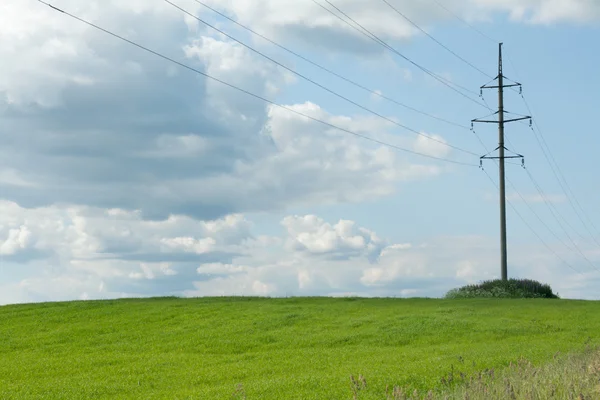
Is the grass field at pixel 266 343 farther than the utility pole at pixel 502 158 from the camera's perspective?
No

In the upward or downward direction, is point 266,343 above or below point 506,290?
below

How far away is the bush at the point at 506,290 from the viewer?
154 feet

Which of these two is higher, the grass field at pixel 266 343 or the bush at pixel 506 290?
the bush at pixel 506 290

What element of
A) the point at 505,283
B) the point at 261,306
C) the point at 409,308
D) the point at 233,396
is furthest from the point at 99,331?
the point at 505,283

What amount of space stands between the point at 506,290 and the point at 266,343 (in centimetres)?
2452

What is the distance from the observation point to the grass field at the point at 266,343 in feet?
63.5

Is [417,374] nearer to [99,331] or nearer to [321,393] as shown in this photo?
[321,393]

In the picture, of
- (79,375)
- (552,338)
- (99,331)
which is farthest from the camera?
(99,331)

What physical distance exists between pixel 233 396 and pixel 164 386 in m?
4.10

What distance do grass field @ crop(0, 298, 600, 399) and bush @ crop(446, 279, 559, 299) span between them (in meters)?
5.98

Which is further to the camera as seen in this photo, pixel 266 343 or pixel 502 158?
pixel 502 158

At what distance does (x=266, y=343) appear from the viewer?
2803 cm

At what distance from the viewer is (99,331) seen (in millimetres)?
32844

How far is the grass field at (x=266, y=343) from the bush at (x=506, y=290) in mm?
5982
